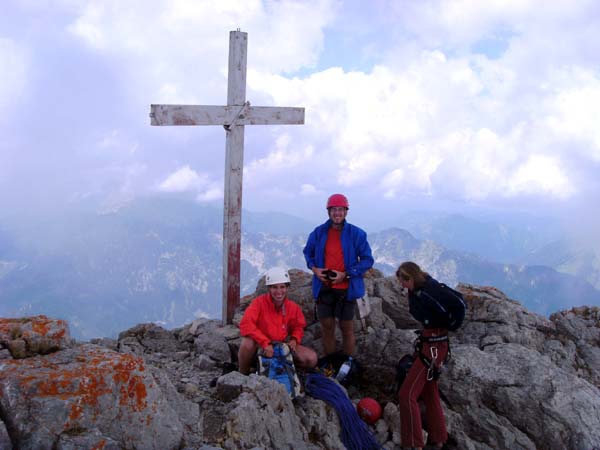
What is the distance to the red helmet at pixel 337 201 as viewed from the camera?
846cm

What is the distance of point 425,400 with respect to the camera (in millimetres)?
7305

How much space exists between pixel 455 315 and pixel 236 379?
3668 millimetres

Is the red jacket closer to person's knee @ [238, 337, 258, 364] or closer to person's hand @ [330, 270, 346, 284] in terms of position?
person's knee @ [238, 337, 258, 364]

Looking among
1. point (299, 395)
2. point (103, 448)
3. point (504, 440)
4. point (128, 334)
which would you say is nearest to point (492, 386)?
point (504, 440)

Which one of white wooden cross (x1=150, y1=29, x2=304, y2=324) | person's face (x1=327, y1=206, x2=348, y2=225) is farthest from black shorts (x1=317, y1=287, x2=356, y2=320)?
white wooden cross (x1=150, y1=29, x2=304, y2=324)

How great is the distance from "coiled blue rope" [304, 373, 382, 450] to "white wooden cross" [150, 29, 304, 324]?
3763mm

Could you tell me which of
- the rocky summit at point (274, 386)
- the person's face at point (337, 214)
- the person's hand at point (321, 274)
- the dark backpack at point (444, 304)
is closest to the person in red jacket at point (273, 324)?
the rocky summit at point (274, 386)

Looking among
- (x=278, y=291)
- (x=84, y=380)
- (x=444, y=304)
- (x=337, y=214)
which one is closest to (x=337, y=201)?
(x=337, y=214)

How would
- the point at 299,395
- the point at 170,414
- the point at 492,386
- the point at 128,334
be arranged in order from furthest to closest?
the point at 128,334 → the point at 492,386 → the point at 299,395 → the point at 170,414

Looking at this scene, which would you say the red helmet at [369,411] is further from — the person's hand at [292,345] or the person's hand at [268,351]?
the person's hand at [268,351]

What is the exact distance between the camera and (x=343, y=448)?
263 inches

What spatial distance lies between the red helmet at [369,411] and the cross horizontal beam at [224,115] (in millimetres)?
6724

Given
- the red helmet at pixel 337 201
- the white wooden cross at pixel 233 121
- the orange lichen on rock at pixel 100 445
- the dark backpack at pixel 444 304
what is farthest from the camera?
the white wooden cross at pixel 233 121

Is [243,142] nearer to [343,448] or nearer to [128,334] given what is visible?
Result: [128,334]
